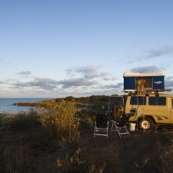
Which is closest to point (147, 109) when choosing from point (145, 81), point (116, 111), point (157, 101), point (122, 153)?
point (157, 101)

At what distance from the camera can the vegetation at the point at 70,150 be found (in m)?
5.51

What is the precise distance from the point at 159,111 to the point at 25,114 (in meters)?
6.82

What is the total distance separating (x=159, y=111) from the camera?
41.1 feet

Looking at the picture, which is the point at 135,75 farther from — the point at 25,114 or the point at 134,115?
the point at 25,114

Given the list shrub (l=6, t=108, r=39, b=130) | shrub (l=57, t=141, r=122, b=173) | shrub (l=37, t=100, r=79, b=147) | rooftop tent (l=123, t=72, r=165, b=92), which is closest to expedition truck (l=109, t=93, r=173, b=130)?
rooftop tent (l=123, t=72, r=165, b=92)

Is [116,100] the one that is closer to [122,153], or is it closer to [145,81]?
[145,81]

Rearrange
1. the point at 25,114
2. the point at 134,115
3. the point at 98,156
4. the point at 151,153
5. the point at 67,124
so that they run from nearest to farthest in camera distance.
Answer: the point at 98,156 < the point at 151,153 < the point at 67,124 < the point at 134,115 < the point at 25,114

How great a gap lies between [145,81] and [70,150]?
635 cm

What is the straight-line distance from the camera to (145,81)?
12797 millimetres

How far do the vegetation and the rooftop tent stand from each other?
290 centimetres

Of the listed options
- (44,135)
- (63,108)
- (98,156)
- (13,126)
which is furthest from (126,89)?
(98,156)

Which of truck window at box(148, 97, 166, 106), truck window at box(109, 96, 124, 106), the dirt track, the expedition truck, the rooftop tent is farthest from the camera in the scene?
truck window at box(109, 96, 124, 106)

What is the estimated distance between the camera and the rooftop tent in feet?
41.7

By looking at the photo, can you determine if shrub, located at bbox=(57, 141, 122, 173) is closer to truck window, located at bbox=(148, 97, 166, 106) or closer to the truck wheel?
the truck wheel
